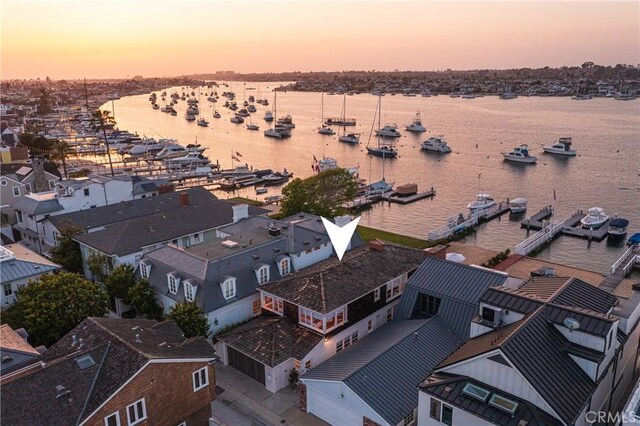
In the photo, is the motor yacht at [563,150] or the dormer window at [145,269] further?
the motor yacht at [563,150]

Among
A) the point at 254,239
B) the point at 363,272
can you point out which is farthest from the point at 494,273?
the point at 254,239

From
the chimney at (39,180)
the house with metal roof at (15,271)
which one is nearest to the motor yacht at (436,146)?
the chimney at (39,180)

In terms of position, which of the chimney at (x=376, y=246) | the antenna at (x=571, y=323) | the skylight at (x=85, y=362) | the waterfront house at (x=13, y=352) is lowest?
the waterfront house at (x=13, y=352)

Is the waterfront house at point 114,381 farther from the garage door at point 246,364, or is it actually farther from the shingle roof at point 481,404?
the shingle roof at point 481,404

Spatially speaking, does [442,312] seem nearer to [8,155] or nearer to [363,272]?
[363,272]

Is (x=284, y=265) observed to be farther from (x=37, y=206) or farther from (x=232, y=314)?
(x=37, y=206)

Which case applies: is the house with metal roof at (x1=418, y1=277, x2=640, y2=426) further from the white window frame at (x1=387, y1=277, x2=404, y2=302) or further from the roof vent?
the roof vent
